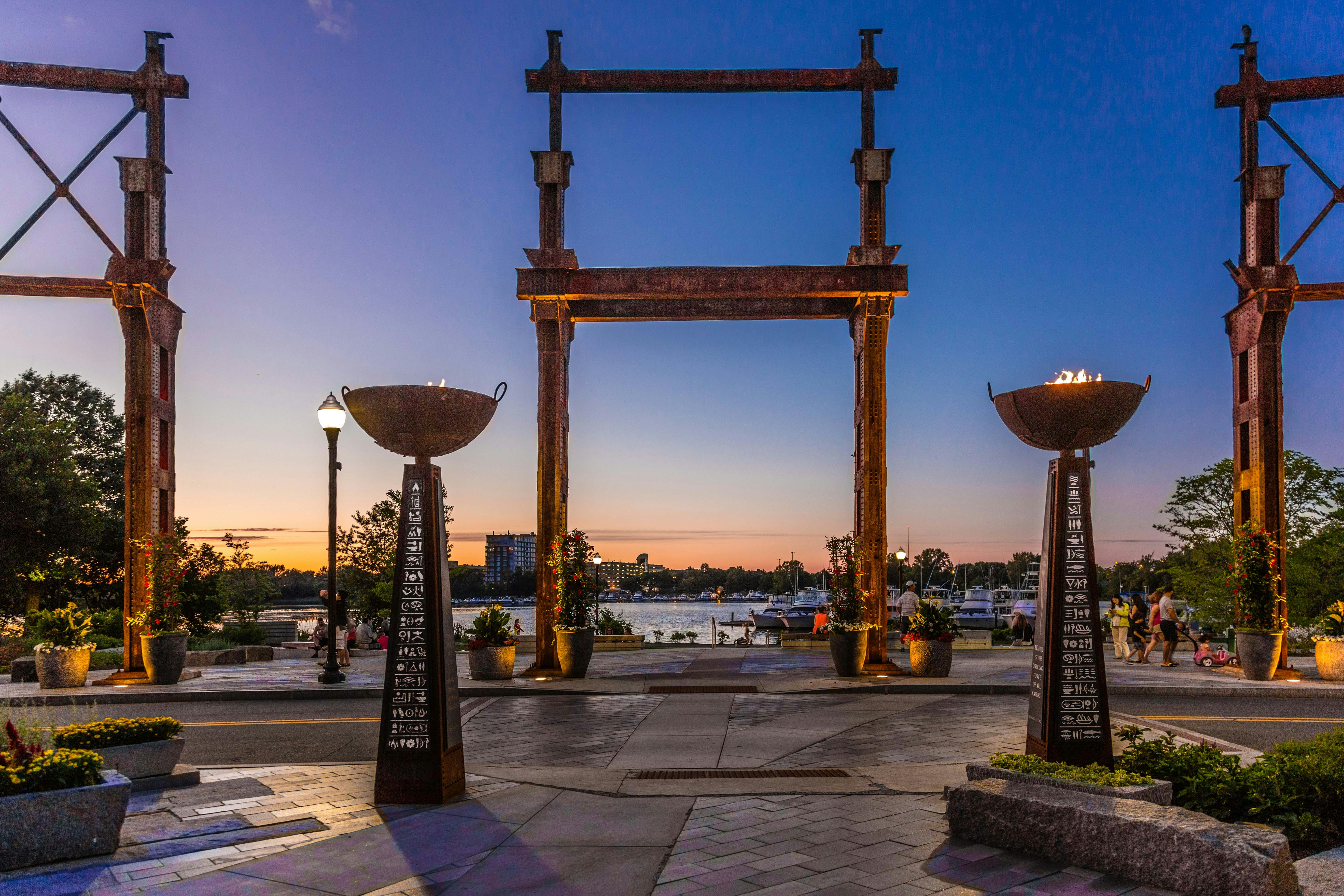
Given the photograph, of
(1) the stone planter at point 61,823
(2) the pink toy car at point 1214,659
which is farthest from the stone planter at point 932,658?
(1) the stone planter at point 61,823

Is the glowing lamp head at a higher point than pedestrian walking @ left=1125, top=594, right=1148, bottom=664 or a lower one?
higher

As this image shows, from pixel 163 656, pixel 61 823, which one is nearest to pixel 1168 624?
pixel 163 656

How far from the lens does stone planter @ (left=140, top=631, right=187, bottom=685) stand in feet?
55.1

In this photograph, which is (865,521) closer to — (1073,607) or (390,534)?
(1073,607)

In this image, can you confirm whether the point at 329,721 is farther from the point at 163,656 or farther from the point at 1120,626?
the point at 1120,626

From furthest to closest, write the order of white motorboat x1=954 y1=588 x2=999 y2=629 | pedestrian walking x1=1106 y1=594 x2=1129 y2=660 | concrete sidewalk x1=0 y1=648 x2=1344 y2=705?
1. white motorboat x1=954 y1=588 x2=999 y2=629
2. pedestrian walking x1=1106 y1=594 x2=1129 y2=660
3. concrete sidewalk x1=0 y1=648 x2=1344 y2=705

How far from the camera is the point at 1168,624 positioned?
65.5ft

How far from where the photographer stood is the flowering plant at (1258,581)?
16.8m

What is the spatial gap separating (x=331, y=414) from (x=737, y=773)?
11904 mm

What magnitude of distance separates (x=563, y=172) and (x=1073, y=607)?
1271cm

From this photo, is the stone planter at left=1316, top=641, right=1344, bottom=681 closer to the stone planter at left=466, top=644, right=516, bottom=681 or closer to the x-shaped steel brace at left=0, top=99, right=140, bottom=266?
the stone planter at left=466, top=644, right=516, bottom=681

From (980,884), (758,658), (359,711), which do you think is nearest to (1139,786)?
(980,884)

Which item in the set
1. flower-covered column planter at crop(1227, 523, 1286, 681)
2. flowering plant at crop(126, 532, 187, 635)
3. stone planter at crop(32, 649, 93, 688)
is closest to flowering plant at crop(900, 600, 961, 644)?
flower-covered column planter at crop(1227, 523, 1286, 681)

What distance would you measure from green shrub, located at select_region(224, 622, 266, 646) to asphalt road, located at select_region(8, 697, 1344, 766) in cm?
1135
